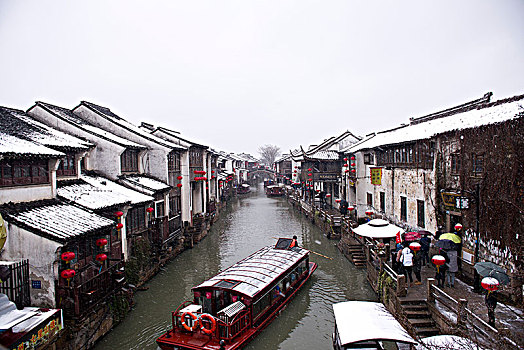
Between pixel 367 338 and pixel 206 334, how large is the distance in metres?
5.57

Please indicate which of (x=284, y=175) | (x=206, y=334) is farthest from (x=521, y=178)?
(x=284, y=175)

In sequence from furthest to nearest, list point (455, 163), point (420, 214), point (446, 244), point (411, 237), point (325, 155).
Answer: point (325, 155), point (420, 214), point (455, 163), point (411, 237), point (446, 244)

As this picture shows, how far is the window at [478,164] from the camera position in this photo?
1420 centimetres

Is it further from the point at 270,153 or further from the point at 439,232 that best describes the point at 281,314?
the point at 270,153

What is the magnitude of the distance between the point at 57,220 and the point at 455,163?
16.9 meters

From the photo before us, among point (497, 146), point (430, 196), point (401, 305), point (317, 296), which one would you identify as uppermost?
point (497, 146)

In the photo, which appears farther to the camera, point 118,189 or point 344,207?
point 344,207

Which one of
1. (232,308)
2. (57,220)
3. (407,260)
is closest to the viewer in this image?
(57,220)

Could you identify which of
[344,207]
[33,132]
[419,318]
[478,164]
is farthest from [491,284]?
[344,207]

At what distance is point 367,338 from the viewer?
9.27m

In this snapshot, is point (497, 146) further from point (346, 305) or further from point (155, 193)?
point (155, 193)

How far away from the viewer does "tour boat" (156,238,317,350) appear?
1177 centimetres

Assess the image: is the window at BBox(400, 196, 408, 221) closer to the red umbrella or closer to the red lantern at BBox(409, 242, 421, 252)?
the red umbrella

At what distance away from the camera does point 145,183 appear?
21.7 meters
